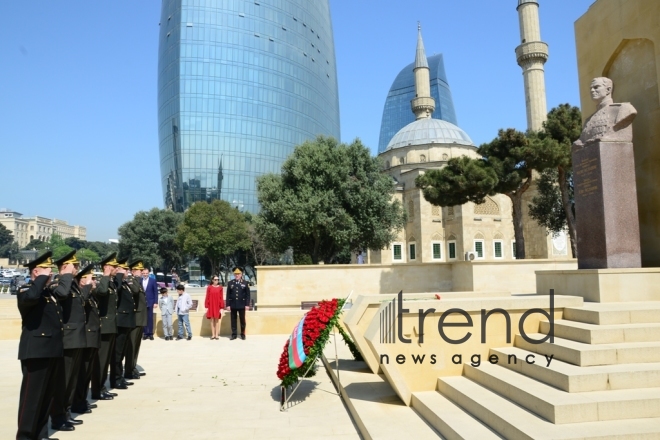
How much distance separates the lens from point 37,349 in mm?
4738

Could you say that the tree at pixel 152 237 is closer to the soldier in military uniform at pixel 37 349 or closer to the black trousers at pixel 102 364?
the black trousers at pixel 102 364

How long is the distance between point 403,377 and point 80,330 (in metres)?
3.76

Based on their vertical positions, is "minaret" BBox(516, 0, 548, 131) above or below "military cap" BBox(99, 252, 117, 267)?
above

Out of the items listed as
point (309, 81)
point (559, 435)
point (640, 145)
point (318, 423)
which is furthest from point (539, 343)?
point (309, 81)

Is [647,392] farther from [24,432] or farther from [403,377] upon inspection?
[24,432]

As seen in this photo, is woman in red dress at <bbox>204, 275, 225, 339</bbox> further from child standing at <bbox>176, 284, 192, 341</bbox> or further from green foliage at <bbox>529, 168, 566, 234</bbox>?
green foliage at <bbox>529, 168, 566, 234</bbox>

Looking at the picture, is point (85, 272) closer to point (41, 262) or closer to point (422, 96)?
point (41, 262)

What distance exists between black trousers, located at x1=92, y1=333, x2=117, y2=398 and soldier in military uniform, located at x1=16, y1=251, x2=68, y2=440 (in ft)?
5.46

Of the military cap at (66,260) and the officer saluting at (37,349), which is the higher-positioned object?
the military cap at (66,260)

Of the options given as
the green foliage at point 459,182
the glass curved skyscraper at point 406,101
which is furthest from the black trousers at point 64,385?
the glass curved skyscraper at point 406,101

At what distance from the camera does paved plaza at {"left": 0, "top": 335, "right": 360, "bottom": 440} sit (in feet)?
16.7

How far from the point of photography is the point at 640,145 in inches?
318

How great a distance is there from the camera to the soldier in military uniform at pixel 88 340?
5.88 metres

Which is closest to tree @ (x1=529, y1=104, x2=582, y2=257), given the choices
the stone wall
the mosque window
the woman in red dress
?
the stone wall
